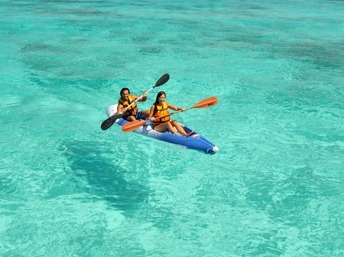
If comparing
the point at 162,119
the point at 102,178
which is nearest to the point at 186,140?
the point at 162,119

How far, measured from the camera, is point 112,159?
1009 cm

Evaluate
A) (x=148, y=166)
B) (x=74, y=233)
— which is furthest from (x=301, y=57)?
(x=74, y=233)

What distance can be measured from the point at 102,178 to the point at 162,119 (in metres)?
1.70

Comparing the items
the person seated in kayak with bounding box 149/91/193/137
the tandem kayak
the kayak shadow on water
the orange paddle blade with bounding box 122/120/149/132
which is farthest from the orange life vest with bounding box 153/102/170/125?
the kayak shadow on water

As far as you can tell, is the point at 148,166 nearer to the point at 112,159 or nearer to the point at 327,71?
the point at 112,159

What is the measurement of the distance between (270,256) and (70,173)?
14.4 ft

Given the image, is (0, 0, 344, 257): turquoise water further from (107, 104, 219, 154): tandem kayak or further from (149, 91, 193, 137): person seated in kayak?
(149, 91, 193, 137): person seated in kayak

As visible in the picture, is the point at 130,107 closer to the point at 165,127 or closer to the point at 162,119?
the point at 162,119

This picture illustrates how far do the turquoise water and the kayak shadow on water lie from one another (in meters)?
0.04

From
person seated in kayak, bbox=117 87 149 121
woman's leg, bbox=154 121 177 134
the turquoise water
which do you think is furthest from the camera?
person seated in kayak, bbox=117 87 149 121

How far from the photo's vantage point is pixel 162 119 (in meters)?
9.22

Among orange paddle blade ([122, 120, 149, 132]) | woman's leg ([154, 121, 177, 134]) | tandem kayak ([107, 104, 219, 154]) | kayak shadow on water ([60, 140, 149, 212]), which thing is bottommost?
kayak shadow on water ([60, 140, 149, 212])

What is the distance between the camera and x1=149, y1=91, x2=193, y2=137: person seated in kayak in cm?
915

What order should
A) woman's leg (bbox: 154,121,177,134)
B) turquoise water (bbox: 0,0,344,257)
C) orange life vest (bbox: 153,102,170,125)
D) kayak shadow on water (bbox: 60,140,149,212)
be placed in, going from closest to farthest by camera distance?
turquoise water (bbox: 0,0,344,257) < kayak shadow on water (bbox: 60,140,149,212) < woman's leg (bbox: 154,121,177,134) < orange life vest (bbox: 153,102,170,125)
